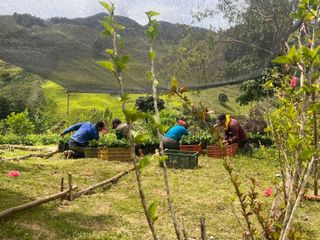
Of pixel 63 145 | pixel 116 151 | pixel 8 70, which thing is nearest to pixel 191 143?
pixel 116 151

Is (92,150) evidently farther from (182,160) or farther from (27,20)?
(27,20)

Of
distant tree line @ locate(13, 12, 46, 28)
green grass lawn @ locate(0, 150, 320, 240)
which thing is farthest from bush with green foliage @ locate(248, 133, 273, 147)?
distant tree line @ locate(13, 12, 46, 28)

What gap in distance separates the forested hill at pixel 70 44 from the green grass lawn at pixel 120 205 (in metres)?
2.63

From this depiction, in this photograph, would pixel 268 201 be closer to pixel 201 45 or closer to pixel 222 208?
pixel 222 208

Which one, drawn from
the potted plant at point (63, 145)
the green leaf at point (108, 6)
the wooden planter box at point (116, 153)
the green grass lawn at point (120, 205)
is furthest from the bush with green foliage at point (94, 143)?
the green leaf at point (108, 6)

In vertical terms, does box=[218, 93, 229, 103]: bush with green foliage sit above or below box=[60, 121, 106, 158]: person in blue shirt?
above

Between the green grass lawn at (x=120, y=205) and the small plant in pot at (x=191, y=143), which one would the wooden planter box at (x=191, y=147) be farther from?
the green grass lawn at (x=120, y=205)

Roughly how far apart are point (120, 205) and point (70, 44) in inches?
194

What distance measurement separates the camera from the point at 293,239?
167cm

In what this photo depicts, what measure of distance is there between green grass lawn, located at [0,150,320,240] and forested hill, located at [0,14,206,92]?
263 cm

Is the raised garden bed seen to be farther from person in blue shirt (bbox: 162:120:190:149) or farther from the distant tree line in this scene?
the distant tree line

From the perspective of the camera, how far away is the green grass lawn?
14.8 ft

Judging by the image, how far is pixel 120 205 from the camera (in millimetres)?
5684

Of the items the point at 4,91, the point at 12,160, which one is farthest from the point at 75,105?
the point at 12,160
